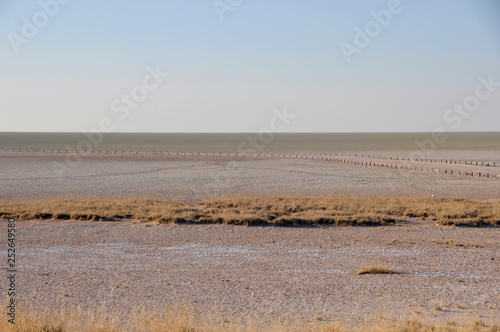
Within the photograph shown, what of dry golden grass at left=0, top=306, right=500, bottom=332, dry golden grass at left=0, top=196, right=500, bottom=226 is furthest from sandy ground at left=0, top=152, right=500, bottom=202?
dry golden grass at left=0, top=306, right=500, bottom=332

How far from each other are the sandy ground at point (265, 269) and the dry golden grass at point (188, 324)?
46 centimetres

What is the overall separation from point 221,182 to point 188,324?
3207 centimetres

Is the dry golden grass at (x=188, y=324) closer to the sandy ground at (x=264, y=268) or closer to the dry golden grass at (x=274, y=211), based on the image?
the sandy ground at (x=264, y=268)

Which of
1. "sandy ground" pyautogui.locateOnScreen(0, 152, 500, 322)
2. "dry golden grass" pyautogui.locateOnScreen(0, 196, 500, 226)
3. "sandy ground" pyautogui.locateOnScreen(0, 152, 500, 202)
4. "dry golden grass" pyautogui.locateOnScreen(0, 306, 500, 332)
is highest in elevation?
"dry golden grass" pyautogui.locateOnScreen(0, 306, 500, 332)

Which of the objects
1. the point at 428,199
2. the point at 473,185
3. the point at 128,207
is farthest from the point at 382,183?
the point at 128,207

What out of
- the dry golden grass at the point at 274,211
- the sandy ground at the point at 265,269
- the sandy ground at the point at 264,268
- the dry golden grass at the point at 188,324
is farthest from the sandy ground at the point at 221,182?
the dry golden grass at the point at 188,324

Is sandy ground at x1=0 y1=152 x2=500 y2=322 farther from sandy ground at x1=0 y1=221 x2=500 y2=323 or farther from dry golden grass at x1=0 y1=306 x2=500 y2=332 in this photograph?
dry golden grass at x1=0 y1=306 x2=500 y2=332

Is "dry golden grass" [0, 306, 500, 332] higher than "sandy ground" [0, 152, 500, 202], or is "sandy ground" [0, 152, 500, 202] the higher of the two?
"dry golden grass" [0, 306, 500, 332]

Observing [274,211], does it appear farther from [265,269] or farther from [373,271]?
[373,271]

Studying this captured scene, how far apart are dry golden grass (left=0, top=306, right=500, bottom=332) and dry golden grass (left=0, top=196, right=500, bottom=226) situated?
38.1 ft

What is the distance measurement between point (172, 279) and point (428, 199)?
1932 cm

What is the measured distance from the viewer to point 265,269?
569 inches

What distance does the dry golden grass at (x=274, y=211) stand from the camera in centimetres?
2189

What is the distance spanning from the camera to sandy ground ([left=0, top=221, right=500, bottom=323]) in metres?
11.2
